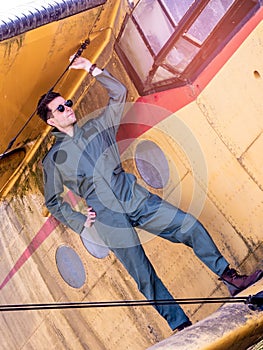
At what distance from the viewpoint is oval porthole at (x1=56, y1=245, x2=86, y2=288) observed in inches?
264

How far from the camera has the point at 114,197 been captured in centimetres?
503

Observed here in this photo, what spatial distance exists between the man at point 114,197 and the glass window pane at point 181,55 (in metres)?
0.52

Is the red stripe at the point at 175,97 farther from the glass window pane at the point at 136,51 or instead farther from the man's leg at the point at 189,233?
the man's leg at the point at 189,233

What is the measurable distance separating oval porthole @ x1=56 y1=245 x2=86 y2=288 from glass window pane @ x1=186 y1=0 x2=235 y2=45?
9.65 ft

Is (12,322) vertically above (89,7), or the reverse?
(89,7)

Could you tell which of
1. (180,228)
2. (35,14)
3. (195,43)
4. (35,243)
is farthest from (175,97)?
(35,243)

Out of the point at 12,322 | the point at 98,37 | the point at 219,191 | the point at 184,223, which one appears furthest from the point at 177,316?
the point at 12,322

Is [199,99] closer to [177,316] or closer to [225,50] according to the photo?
[225,50]

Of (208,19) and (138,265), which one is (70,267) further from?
(208,19)

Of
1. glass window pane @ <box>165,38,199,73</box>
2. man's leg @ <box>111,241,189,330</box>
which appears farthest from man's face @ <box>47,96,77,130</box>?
man's leg @ <box>111,241,189,330</box>

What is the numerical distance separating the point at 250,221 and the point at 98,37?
2.28m

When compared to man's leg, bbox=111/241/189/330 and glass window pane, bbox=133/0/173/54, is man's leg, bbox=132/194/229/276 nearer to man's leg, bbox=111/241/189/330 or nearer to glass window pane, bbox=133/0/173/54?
man's leg, bbox=111/241/189/330

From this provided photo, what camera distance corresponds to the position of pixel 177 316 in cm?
497

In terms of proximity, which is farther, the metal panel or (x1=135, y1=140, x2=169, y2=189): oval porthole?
(x1=135, y1=140, x2=169, y2=189): oval porthole
